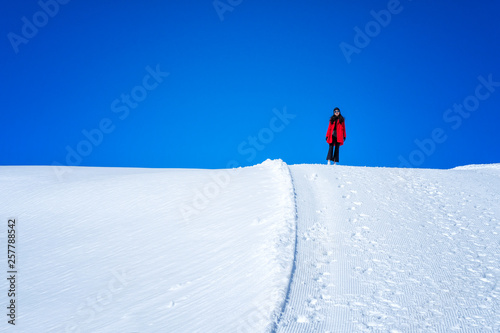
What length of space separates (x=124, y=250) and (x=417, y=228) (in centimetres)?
532

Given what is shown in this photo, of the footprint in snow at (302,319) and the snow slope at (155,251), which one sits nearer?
the footprint in snow at (302,319)

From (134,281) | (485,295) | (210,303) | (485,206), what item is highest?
(485,206)

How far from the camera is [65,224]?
28.6 ft

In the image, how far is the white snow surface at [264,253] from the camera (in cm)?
406

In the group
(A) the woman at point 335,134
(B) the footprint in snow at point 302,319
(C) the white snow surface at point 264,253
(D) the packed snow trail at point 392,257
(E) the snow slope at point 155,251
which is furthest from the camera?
(A) the woman at point 335,134

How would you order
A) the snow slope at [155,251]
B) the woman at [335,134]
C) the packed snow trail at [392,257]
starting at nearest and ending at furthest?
1. the packed snow trail at [392,257]
2. the snow slope at [155,251]
3. the woman at [335,134]

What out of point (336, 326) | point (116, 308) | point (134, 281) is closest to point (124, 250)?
point (134, 281)

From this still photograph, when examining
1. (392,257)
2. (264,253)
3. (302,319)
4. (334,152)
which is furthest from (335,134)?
(302,319)

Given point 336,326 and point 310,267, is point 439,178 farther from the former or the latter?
point 336,326

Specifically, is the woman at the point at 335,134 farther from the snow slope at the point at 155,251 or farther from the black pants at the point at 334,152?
the snow slope at the point at 155,251

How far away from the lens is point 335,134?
12.1 metres

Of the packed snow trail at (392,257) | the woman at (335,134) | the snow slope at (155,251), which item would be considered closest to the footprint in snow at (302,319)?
the packed snow trail at (392,257)

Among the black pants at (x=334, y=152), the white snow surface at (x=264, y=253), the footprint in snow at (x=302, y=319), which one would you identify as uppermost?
the black pants at (x=334, y=152)

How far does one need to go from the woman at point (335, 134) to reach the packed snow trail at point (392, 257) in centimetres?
326
